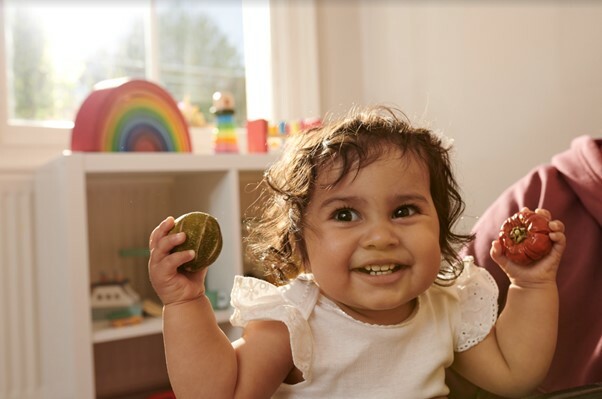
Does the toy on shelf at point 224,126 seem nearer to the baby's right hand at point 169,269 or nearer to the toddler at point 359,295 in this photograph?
the toddler at point 359,295

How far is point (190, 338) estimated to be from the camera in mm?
682

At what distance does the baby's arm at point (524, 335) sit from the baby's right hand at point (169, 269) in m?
0.38

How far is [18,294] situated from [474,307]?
1.21 metres

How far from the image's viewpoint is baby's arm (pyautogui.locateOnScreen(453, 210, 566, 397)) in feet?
2.60

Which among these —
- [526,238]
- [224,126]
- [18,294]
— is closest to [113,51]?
[224,126]

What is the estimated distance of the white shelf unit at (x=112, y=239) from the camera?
136 centimetres

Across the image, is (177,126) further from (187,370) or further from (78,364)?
(187,370)

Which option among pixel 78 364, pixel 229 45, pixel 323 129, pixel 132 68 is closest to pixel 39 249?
pixel 78 364

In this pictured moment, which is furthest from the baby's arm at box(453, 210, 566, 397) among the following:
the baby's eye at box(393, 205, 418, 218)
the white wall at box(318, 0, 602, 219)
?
the white wall at box(318, 0, 602, 219)

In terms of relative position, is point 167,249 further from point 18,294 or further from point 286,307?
point 18,294

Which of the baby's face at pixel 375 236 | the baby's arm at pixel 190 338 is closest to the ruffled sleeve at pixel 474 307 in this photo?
the baby's face at pixel 375 236

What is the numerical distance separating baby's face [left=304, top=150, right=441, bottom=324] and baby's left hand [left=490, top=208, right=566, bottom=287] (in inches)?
4.4

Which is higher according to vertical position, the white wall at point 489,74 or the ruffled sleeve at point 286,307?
the white wall at point 489,74

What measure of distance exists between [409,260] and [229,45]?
1.54 m
